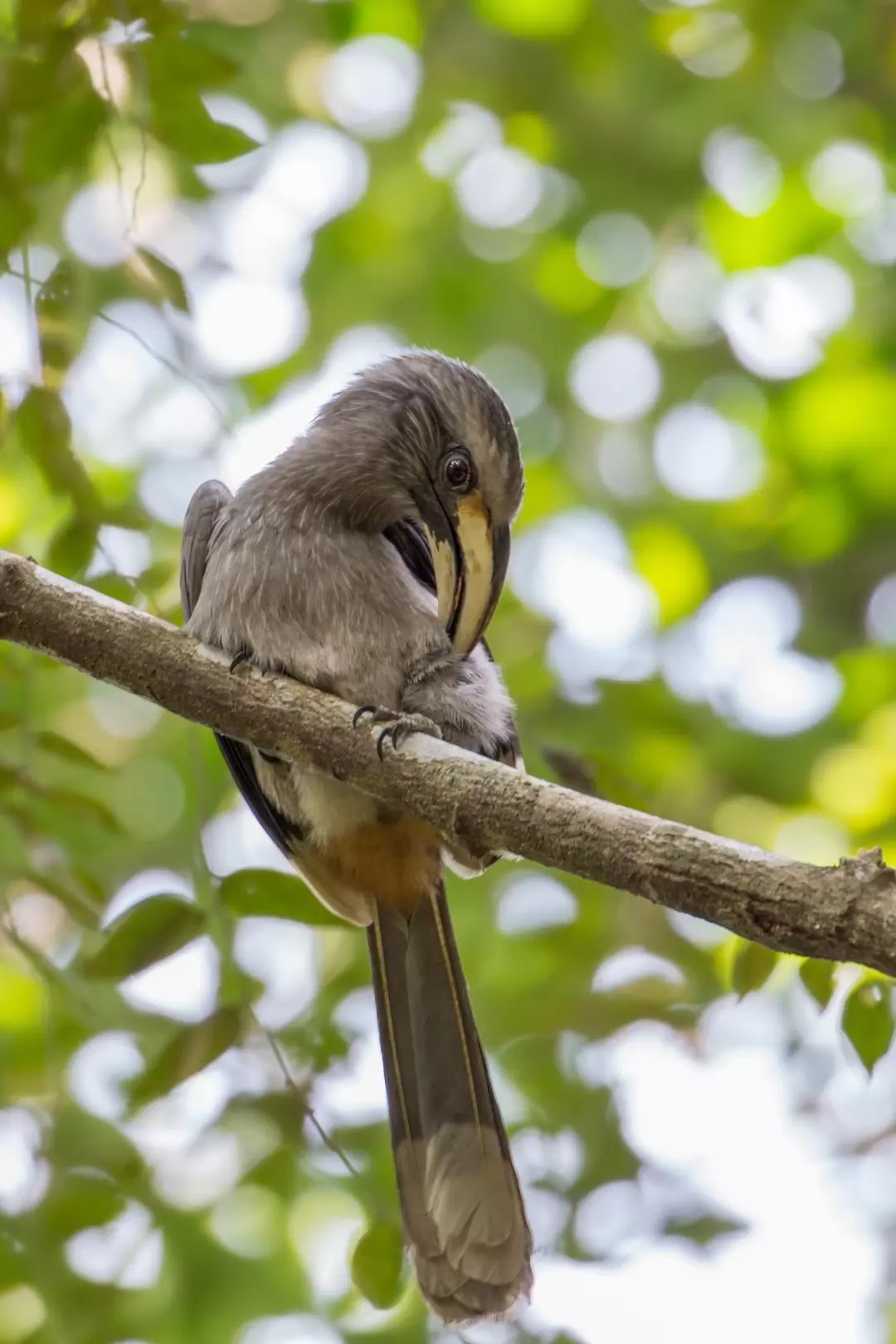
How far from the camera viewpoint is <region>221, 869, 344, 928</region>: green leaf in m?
2.75

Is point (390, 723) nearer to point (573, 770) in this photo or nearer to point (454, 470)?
point (573, 770)

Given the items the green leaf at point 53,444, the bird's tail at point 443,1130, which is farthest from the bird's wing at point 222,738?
the green leaf at point 53,444

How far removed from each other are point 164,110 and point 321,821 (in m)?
1.43

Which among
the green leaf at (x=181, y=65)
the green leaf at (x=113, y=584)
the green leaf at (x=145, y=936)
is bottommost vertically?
the green leaf at (x=145, y=936)

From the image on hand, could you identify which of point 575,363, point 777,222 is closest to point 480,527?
point 575,363

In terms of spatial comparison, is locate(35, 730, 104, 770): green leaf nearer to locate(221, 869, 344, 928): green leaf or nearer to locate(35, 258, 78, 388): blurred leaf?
locate(221, 869, 344, 928): green leaf

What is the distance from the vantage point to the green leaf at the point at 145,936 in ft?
8.39

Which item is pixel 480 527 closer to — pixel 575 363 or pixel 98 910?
pixel 98 910

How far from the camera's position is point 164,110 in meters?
2.75

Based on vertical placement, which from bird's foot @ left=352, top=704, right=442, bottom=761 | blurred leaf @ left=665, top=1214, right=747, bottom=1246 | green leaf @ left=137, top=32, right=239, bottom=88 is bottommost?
blurred leaf @ left=665, top=1214, right=747, bottom=1246

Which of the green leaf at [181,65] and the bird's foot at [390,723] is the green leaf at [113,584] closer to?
the bird's foot at [390,723]

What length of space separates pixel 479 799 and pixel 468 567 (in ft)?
3.66

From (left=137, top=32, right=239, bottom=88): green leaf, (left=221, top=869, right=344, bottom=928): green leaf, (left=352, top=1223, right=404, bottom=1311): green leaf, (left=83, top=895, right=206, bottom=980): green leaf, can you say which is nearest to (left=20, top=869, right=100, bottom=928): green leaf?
(left=83, top=895, right=206, bottom=980): green leaf

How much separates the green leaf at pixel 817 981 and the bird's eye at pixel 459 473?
54.1 inches
